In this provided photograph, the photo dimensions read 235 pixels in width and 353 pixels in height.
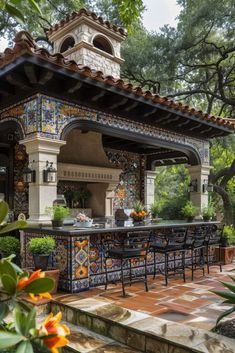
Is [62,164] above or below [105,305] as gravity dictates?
above

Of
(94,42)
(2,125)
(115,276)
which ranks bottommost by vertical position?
(115,276)

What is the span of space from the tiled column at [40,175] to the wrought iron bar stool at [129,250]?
1.18 m

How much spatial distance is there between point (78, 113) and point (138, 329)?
12.2ft

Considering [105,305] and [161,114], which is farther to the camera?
[161,114]

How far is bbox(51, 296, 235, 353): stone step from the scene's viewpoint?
129 inches

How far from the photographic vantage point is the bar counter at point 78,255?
5242 millimetres

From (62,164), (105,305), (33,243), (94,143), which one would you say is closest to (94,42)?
(94,143)

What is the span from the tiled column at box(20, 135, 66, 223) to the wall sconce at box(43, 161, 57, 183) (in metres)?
0.05

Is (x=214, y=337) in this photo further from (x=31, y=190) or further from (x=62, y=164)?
(x=62, y=164)

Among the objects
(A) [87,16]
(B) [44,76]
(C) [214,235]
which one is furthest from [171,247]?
(A) [87,16]

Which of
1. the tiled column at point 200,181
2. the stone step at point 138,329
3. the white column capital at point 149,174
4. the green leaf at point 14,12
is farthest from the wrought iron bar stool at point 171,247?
the green leaf at point 14,12

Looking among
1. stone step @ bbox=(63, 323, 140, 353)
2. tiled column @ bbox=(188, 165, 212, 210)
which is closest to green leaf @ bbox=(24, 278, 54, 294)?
stone step @ bbox=(63, 323, 140, 353)

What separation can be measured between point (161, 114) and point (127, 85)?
152 cm

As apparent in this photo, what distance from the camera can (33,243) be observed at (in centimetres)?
517
